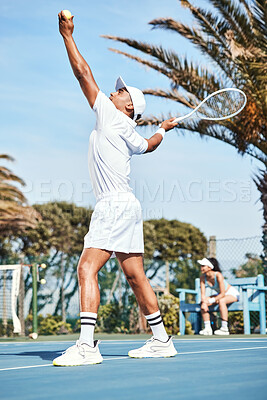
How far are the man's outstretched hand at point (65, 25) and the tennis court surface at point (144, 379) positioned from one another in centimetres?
208

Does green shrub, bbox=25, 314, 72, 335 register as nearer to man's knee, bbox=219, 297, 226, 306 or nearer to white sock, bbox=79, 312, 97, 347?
man's knee, bbox=219, 297, 226, 306

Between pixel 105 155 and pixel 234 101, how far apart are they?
110 inches

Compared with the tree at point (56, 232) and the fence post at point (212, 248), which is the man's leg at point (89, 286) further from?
the tree at point (56, 232)

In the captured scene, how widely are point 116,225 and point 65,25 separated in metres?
1.32

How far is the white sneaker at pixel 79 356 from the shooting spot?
3865mm

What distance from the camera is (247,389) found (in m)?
2.71

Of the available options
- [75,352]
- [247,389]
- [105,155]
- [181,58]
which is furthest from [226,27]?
[247,389]

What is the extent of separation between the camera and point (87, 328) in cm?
405

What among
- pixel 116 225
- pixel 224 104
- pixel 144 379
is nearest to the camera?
pixel 144 379

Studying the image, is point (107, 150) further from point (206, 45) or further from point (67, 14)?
point (206, 45)

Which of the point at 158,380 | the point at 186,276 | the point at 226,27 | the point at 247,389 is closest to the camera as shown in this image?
the point at 247,389

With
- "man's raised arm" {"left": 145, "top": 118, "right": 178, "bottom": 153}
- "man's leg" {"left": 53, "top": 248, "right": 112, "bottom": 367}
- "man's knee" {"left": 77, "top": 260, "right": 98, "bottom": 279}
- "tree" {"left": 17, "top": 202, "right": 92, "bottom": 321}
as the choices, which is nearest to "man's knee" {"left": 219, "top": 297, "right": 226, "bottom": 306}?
"man's raised arm" {"left": 145, "top": 118, "right": 178, "bottom": 153}

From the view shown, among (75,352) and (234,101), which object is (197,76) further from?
(75,352)

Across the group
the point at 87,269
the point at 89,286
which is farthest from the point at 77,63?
the point at 89,286
